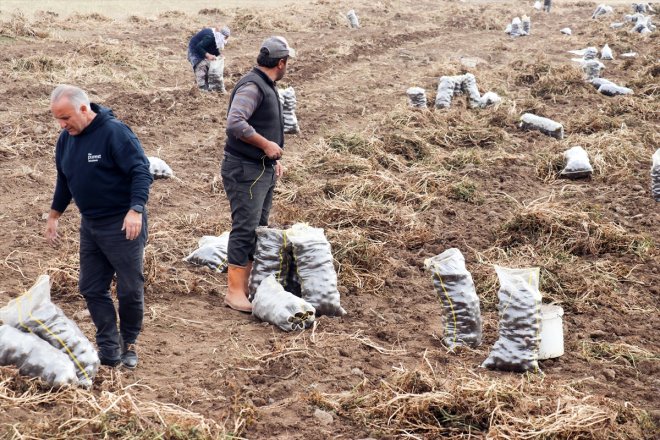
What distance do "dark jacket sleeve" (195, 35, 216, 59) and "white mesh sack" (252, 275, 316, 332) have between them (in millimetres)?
7664

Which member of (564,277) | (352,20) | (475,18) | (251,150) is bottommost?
(475,18)

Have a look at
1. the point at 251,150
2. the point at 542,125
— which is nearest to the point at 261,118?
the point at 251,150

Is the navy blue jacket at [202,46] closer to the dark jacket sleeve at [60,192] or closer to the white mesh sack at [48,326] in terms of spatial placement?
the dark jacket sleeve at [60,192]

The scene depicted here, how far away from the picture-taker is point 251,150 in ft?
17.2

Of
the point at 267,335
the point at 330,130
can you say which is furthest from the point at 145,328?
the point at 330,130

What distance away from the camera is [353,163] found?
29.3 ft

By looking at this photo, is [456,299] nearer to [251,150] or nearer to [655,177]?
[251,150]

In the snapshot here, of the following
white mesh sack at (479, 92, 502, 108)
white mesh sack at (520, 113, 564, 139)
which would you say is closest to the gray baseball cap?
white mesh sack at (520, 113, 564, 139)

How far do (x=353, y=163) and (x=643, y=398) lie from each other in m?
5.04

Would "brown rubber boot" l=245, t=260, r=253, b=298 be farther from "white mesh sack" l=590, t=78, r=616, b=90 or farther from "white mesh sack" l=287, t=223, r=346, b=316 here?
"white mesh sack" l=590, t=78, r=616, b=90

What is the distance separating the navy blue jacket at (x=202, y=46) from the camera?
481 inches

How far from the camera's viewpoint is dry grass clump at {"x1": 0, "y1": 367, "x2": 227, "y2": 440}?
3537mm

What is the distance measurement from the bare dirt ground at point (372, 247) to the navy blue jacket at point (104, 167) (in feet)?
3.20

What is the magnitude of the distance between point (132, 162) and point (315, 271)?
5.76ft
